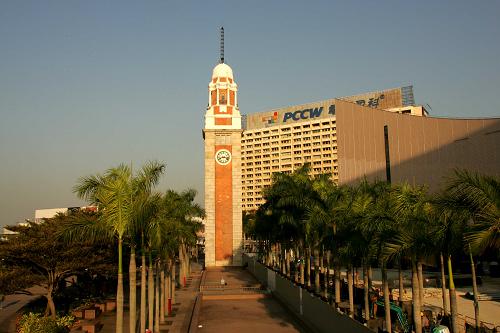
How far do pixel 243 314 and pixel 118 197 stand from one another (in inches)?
624

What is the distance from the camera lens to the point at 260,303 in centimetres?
3073

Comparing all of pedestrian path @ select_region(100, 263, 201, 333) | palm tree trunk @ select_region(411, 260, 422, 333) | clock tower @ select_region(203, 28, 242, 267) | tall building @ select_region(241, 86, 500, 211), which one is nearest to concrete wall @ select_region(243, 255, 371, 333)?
palm tree trunk @ select_region(411, 260, 422, 333)

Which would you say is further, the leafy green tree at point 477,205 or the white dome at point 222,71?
the white dome at point 222,71

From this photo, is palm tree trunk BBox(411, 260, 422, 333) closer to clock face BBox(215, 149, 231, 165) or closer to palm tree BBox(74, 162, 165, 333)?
palm tree BBox(74, 162, 165, 333)

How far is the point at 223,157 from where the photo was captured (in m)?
60.3

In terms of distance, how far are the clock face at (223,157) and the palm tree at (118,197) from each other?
45.6 meters

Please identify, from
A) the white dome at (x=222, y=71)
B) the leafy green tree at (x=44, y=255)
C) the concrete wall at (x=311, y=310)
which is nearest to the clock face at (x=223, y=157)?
the white dome at (x=222, y=71)

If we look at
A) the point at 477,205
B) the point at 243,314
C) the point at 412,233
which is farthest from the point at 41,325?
the point at 477,205

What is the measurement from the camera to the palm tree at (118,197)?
13039 mm

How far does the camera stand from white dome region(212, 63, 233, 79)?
64.2 meters

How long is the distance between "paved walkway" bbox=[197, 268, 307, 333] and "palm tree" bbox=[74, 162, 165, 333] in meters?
10.4

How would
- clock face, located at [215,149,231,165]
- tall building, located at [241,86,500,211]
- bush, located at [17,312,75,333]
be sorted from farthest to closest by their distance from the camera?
clock face, located at [215,149,231,165] → tall building, located at [241,86,500,211] → bush, located at [17,312,75,333]

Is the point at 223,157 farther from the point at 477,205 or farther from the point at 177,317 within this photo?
the point at 477,205

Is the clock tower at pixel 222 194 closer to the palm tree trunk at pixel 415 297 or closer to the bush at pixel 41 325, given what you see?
the bush at pixel 41 325
